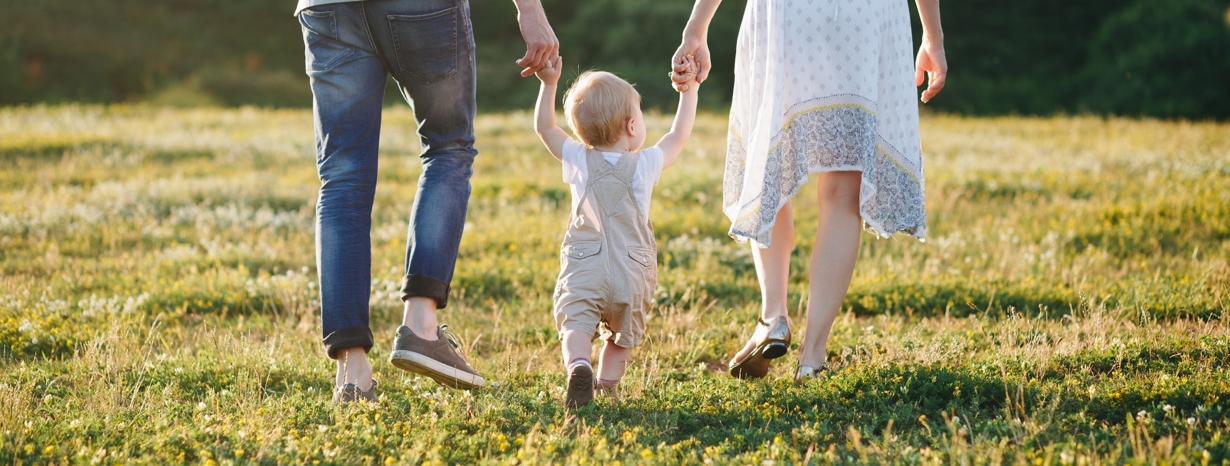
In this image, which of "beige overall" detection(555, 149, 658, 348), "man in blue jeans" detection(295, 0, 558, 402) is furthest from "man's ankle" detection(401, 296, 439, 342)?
"beige overall" detection(555, 149, 658, 348)

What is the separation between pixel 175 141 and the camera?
1227 cm

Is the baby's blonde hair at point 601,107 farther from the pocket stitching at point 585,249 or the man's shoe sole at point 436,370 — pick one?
the man's shoe sole at point 436,370

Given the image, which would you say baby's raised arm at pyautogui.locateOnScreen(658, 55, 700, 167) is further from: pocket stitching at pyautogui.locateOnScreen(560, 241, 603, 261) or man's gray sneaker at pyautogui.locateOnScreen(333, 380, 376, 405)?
man's gray sneaker at pyautogui.locateOnScreen(333, 380, 376, 405)

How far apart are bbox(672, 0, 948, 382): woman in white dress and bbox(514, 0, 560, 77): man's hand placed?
499 millimetres

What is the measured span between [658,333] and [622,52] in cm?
2921

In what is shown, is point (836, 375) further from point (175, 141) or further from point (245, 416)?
point (175, 141)

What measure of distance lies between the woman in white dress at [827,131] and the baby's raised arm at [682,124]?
0.04 metres

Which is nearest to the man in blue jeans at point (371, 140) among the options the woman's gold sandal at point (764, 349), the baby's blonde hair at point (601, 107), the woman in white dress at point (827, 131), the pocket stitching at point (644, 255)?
the baby's blonde hair at point (601, 107)

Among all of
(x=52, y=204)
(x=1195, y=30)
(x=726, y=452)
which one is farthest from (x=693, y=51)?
(x=1195, y=30)

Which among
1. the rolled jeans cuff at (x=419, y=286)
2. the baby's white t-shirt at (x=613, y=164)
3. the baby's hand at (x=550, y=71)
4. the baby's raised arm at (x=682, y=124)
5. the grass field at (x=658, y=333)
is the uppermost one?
the baby's hand at (x=550, y=71)

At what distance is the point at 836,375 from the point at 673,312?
1.28 meters

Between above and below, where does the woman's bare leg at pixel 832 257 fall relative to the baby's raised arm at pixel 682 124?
below

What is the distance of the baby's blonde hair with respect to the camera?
3484 millimetres

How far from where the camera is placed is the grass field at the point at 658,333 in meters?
2.94
